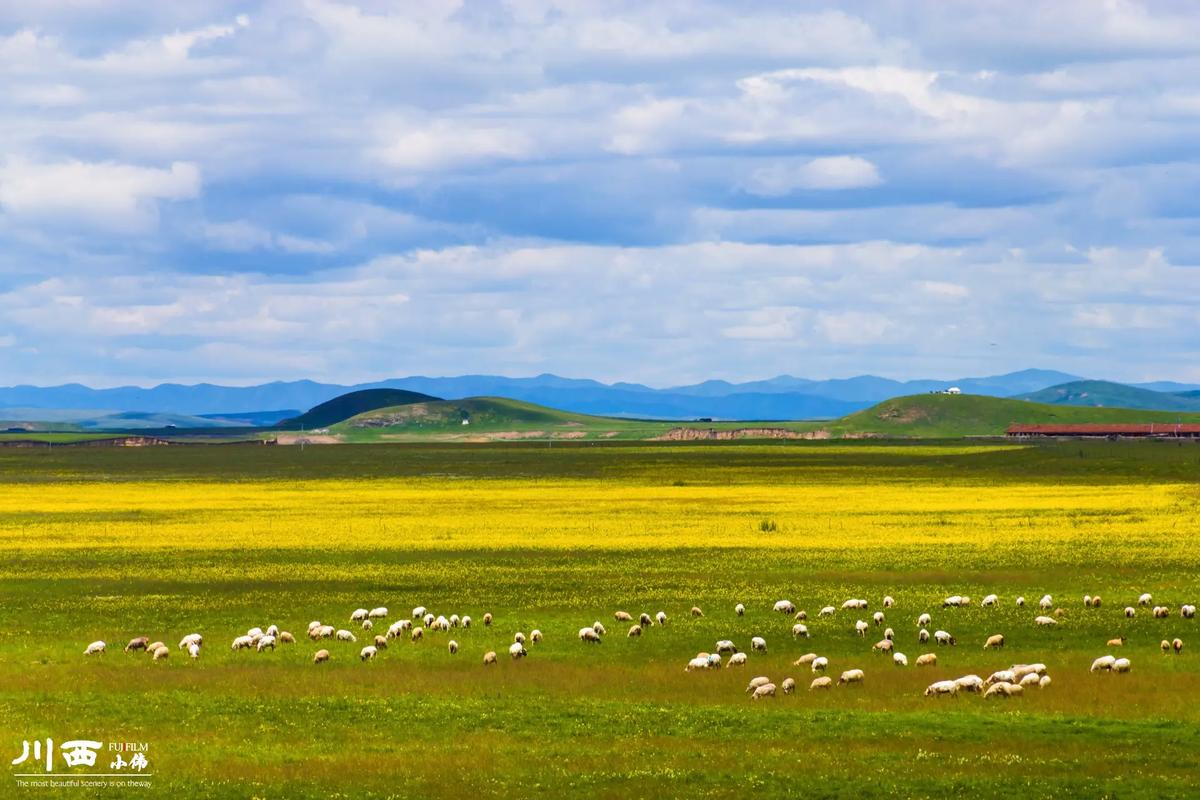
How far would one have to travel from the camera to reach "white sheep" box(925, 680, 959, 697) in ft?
102

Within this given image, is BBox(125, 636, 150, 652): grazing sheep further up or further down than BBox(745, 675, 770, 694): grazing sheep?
further up

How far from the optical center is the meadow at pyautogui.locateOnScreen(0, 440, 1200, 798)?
25.9 metres

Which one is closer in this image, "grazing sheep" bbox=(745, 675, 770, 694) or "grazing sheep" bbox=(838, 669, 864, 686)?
"grazing sheep" bbox=(745, 675, 770, 694)

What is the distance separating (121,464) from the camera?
17900cm

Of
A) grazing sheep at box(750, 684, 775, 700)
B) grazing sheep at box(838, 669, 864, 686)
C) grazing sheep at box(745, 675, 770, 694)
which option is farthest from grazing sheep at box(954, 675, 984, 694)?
grazing sheep at box(745, 675, 770, 694)

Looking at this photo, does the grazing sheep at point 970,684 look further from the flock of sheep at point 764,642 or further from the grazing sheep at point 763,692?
the grazing sheep at point 763,692

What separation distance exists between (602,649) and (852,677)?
786 centimetres

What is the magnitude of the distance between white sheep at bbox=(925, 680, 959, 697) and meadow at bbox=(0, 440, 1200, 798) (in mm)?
369

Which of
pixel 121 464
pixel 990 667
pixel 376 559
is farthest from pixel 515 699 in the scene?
pixel 121 464

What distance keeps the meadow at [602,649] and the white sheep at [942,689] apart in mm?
369

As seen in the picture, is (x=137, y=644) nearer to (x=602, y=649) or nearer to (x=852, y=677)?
(x=602, y=649)

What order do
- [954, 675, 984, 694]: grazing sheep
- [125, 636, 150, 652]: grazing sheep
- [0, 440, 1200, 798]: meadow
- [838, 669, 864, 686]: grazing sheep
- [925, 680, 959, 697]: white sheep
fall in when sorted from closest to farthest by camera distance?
[0, 440, 1200, 798]: meadow < [925, 680, 959, 697]: white sheep < [954, 675, 984, 694]: grazing sheep < [838, 669, 864, 686]: grazing sheep < [125, 636, 150, 652]: grazing sheep

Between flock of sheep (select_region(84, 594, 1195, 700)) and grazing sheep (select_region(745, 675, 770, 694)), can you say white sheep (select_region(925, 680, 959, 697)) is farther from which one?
grazing sheep (select_region(745, 675, 770, 694))

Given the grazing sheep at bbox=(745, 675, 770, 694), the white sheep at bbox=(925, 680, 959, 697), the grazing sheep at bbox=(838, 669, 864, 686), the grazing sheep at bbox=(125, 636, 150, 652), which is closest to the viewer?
the white sheep at bbox=(925, 680, 959, 697)
